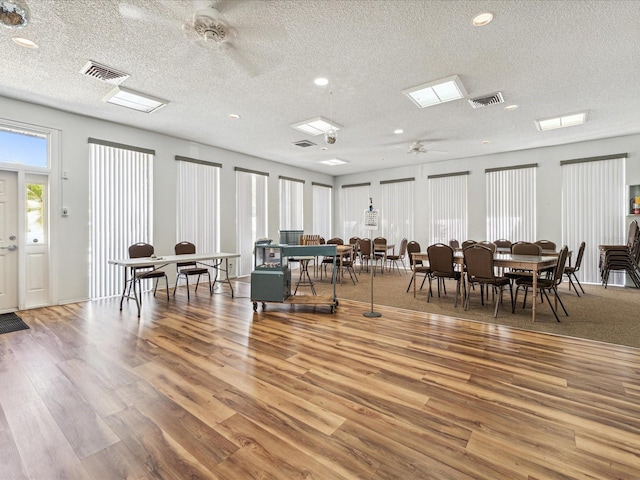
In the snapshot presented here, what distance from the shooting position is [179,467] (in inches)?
57.9

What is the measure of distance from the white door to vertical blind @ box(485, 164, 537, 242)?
9.43m

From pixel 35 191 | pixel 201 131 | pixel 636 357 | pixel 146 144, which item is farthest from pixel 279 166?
pixel 636 357

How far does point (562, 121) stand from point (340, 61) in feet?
14.3

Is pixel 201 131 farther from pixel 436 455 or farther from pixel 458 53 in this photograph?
pixel 436 455

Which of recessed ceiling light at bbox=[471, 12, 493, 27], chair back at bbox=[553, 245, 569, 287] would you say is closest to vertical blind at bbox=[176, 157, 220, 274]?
recessed ceiling light at bbox=[471, 12, 493, 27]

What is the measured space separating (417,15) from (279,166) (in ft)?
20.9

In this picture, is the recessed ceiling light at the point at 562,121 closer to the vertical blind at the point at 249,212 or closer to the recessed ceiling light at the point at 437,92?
the recessed ceiling light at the point at 437,92

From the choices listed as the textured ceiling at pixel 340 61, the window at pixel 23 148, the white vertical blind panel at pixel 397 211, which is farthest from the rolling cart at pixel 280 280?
the white vertical blind panel at pixel 397 211

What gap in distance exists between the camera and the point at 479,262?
416 cm

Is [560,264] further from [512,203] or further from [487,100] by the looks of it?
[512,203]

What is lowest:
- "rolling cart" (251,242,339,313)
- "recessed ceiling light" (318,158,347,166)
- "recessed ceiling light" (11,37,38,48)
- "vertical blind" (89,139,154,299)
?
"rolling cart" (251,242,339,313)

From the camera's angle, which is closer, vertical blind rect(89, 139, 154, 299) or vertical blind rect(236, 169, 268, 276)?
vertical blind rect(89, 139, 154, 299)

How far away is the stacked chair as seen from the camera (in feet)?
18.6

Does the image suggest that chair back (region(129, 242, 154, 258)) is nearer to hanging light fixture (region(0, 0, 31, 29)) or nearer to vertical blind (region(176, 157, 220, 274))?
vertical blind (region(176, 157, 220, 274))
